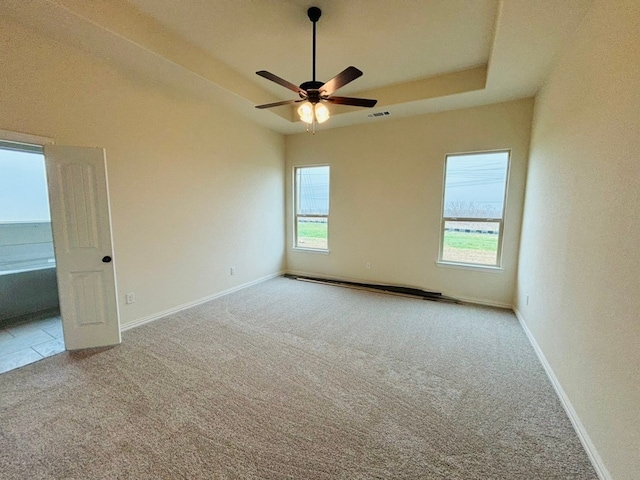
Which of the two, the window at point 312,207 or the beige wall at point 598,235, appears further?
the window at point 312,207

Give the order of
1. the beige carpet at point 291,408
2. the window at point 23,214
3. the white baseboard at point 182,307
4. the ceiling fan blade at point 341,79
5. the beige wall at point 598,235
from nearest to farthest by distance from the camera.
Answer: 1. the beige wall at point 598,235
2. the beige carpet at point 291,408
3. the ceiling fan blade at point 341,79
4. the white baseboard at point 182,307
5. the window at point 23,214

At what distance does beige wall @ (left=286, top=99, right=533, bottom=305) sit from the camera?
384cm

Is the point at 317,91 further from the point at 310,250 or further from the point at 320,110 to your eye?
the point at 310,250

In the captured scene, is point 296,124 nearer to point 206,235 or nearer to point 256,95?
point 256,95

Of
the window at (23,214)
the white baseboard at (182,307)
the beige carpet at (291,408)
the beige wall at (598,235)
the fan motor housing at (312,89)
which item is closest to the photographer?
the beige wall at (598,235)

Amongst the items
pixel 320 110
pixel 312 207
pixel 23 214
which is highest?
pixel 320 110

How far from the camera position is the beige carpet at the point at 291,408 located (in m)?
1.51

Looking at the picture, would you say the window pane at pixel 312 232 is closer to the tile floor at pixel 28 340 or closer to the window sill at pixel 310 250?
the window sill at pixel 310 250

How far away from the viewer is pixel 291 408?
6.34 ft

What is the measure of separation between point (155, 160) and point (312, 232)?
3.12m

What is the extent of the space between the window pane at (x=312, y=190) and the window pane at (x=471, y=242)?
231 cm

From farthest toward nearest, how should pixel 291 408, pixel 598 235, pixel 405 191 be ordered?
pixel 405 191
pixel 291 408
pixel 598 235

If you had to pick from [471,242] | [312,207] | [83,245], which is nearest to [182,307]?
[83,245]

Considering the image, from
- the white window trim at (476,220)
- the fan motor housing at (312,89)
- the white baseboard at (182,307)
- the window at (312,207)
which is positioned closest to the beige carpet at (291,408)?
the white baseboard at (182,307)
